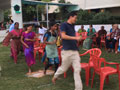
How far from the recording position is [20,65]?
631 cm

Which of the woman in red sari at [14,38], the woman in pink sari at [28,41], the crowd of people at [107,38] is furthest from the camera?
the crowd of people at [107,38]

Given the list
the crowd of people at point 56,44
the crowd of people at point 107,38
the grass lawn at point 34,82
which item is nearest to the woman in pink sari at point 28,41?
the crowd of people at point 56,44

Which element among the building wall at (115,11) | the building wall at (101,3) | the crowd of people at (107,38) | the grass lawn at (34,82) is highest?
the building wall at (101,3)

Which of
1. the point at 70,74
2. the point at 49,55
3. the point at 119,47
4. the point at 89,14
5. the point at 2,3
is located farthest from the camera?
the point at 2,3

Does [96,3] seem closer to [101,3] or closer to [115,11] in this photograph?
[101,3]

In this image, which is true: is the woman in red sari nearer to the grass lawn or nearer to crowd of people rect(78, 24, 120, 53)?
the grass lawn

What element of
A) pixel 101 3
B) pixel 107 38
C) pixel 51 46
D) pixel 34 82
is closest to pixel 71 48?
pixel 51 46

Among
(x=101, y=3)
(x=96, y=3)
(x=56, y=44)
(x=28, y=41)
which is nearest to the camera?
(x=56, y=44)

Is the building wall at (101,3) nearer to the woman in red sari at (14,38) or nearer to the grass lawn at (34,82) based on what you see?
the woman in red sari at (14,38)

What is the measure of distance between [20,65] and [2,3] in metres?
19.0

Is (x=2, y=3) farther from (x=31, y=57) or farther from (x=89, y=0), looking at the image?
(x=31, y=57)

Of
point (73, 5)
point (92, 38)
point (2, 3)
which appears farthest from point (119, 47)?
point (2, 3)

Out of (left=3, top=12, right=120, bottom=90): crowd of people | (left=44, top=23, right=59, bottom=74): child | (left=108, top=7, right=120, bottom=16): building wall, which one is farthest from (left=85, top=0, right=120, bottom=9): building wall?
(left=44, top=23, right=59, bottom=74): child

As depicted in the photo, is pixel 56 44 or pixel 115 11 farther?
pixel 115 11
